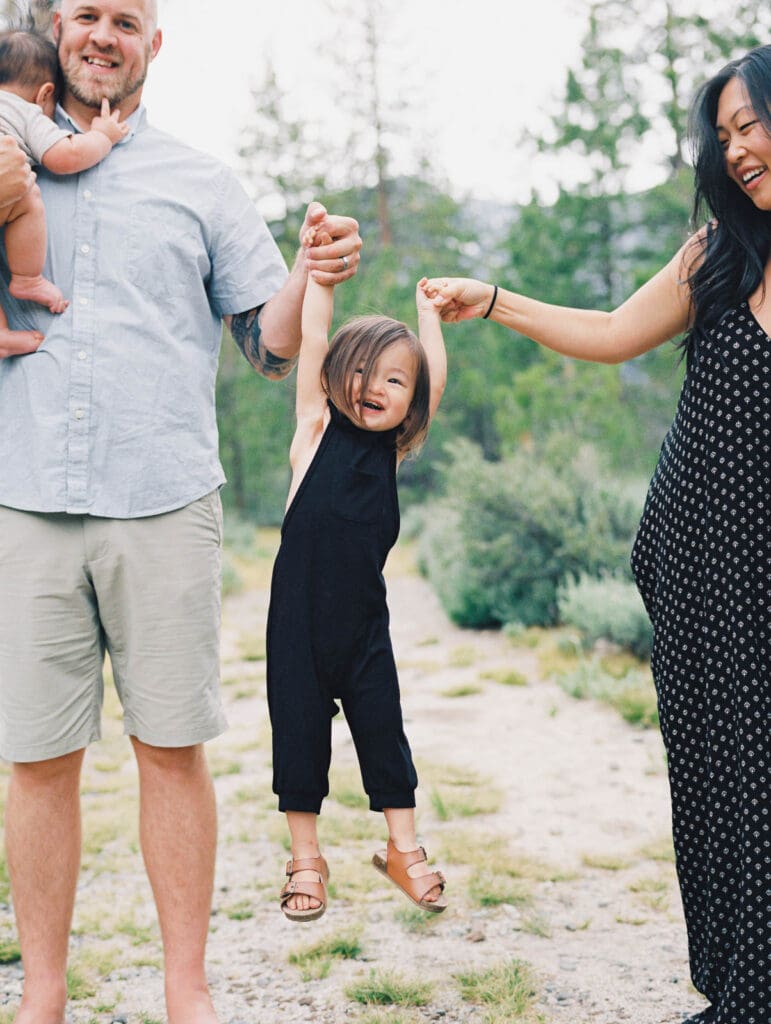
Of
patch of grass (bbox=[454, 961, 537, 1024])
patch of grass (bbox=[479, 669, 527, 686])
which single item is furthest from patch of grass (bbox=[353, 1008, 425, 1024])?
patch of grass (bbox=[479, 669, 527, 686])

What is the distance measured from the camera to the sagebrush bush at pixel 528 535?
8484 millimetres

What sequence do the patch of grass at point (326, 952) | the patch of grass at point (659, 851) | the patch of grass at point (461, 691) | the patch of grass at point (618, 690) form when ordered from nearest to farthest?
the patch of grass at point (326, 952), the patch of grass at point (659, 851), the patch of grass at point (618, 690), the patch of grass at point (461, 691)

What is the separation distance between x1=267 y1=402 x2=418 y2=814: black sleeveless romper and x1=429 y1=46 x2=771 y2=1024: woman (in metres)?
0.57

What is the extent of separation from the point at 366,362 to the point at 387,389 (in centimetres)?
7

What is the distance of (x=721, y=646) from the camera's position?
2.36 metres

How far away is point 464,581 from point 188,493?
21.1ft

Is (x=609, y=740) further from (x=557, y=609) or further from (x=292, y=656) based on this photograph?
(x=292, y=656)

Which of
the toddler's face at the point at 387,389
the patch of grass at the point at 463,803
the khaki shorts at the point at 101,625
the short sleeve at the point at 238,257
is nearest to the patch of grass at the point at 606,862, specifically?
the patch of grass at the point at 463,803

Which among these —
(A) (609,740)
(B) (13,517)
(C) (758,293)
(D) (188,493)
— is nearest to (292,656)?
(D) (188,493)

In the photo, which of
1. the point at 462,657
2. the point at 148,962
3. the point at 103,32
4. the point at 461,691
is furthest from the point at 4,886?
the point at 462,657

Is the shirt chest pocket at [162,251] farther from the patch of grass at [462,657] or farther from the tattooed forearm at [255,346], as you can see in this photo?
the patch of grass at [462,657]

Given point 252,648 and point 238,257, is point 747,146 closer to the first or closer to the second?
point 238,257

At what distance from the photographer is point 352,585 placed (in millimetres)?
2350

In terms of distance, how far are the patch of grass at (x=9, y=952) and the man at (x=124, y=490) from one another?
2.63 ft
